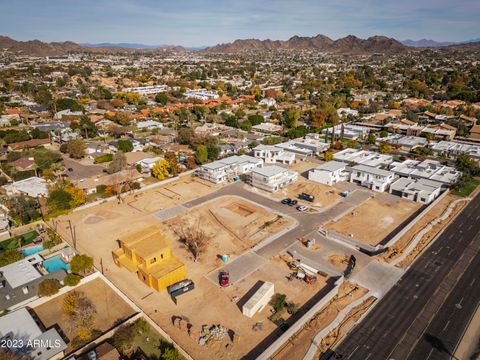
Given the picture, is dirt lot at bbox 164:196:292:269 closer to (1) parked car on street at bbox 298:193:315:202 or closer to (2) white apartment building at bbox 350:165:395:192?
(1) parked car on street at bbox 298:193:315:202

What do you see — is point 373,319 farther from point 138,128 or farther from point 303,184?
point 138,128

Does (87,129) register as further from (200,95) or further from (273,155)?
(200,95)

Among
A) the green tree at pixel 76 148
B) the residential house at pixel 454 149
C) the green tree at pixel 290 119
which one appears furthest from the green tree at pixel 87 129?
the residential house at pixel 454 149

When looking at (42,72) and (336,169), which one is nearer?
(336,169)

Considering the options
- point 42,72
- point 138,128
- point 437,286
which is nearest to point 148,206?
point 437,286

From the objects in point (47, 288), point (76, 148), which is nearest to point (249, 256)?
point (47, 288)

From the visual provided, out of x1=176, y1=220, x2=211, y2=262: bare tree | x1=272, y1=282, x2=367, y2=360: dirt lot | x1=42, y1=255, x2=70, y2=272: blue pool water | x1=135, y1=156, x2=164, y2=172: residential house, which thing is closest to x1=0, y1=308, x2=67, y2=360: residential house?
x1=42, y1=255, x2=70, y2=272: blue pool water
